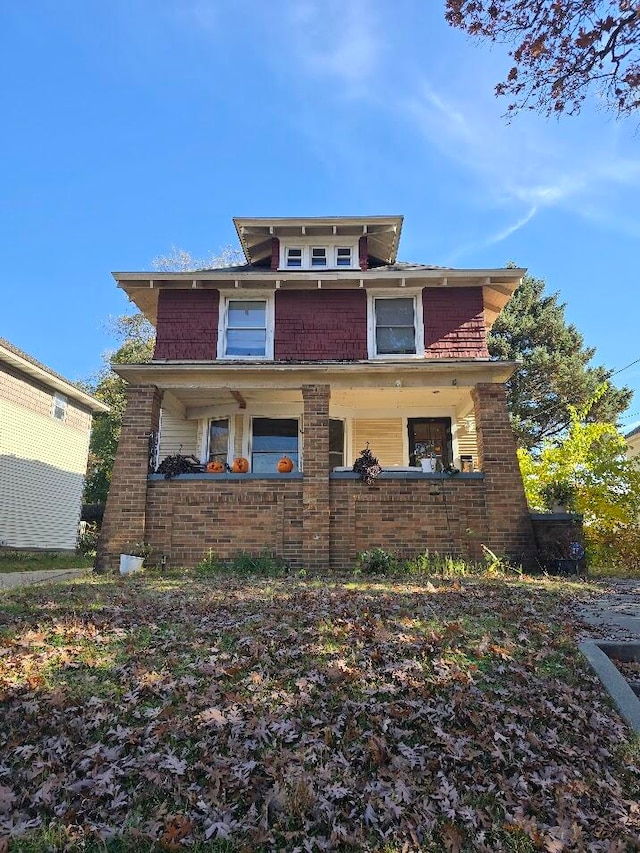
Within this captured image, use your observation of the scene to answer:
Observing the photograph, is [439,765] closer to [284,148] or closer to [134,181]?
[284,148]

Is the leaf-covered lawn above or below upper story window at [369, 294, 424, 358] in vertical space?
below

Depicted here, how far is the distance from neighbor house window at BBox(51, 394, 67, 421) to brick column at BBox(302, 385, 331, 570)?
11.5m

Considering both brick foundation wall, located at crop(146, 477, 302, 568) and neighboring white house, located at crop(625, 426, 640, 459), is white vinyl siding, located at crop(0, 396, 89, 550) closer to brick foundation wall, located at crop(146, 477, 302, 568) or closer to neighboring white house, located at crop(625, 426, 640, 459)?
brick foundation wall, located at crop(146, 477, 302, 568)

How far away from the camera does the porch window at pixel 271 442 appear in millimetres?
12953

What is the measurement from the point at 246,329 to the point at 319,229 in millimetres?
3205

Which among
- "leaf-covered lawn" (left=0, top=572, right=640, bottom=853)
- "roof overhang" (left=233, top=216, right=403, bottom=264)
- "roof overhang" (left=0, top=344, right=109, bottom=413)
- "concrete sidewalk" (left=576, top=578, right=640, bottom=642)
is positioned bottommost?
"leaf-covered lawn" (left=0, top=572, right=640, bottom=853)

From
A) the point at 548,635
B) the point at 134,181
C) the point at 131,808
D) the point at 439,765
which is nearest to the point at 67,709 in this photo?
the point at 131,808

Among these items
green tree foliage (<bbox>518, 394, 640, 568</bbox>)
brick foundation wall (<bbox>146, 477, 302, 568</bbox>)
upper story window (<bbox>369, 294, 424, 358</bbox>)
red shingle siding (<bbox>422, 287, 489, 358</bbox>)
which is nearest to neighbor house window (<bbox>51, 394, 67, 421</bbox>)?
brick foundation wall (<bbox>146, 477, 302, 568</bbox>)

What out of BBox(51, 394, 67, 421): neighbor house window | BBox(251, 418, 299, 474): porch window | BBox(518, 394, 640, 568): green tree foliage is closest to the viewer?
BBox(518, 394, 640, 568): green tree foliage

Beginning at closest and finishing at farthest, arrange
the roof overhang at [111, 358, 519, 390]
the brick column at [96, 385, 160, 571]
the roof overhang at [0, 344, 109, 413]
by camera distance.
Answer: the brick column at [96, 385, 160, 571] → the roof overhang at [111, 358, 519, 390] → the roof overhang at [0, 344, 109, 413]

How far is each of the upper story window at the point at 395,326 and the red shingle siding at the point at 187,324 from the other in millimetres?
3609

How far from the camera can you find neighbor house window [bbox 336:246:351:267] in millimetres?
13117

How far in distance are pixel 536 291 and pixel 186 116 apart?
759 inches

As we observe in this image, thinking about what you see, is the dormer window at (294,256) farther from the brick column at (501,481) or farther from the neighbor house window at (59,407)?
the neighbor house window at (59,407)
